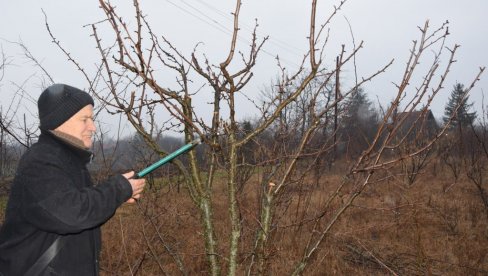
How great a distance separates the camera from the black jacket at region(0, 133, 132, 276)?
4.77 feet

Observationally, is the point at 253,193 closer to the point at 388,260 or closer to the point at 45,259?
the point at 388,260

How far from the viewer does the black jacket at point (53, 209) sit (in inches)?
57.3

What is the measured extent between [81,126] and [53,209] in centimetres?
46

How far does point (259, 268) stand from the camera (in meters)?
1.67

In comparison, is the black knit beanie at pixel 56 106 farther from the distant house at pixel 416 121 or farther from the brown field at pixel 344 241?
the brown field at pixel 344 241

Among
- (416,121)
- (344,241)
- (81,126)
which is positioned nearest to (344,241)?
(344,241)

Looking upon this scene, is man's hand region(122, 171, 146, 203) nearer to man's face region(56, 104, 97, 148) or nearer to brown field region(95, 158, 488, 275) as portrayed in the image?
man's face region(56, 104, 97, 148)

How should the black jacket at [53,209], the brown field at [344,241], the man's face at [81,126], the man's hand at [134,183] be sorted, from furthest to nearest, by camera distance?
the brown field at [344,241] < the man's face at [81,126] < the man's hand at [134,183] < the black jacket at [53,209]

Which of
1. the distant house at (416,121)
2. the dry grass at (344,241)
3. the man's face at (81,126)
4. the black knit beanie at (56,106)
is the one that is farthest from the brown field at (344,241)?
the black knit beanie at (56,106)

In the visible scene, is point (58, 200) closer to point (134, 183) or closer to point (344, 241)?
point (134, 183)

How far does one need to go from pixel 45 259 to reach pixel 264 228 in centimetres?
93

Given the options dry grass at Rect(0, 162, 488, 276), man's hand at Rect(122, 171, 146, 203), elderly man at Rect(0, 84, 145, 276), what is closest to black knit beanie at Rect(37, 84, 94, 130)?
elderly man at Rect(0, 84, 145, 276)

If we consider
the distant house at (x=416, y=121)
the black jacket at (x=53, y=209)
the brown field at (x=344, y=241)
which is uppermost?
the distant house at (x=416, y=121)

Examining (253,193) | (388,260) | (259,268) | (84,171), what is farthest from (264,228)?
(253,193)
